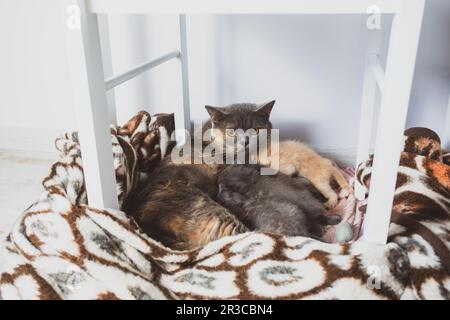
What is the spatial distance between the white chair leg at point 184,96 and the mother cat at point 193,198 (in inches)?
5.2

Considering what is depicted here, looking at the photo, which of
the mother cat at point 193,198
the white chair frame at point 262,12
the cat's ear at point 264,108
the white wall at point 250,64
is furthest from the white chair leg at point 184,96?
the white chair frame at point 262,12

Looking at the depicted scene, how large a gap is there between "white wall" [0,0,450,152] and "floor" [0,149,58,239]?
0.21 metres

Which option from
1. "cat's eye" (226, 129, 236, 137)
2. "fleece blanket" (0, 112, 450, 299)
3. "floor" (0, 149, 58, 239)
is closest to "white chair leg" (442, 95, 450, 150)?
"fleece blanket" (0, 112, 450, 299)

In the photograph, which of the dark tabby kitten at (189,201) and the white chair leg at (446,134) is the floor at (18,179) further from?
the white chair leg at (446,134)

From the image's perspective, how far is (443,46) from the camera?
122cm

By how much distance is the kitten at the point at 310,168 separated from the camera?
1.15 meters

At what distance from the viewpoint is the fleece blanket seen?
71 cm

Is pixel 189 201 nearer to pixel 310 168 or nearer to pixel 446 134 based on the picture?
pixel 310 168

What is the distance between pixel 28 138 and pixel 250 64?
3.01ft

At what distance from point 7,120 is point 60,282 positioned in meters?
1.12

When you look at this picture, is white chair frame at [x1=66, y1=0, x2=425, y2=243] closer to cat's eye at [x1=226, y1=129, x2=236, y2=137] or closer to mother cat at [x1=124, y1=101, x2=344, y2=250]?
mother cat at [x1=124, y1=101, x2=344, y2=250]
